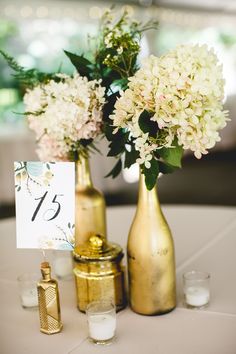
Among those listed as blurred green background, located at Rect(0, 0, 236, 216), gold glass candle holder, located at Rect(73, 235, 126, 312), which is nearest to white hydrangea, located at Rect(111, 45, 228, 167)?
gold glass candle holder, located at Rect(73, 235, 126, 312)

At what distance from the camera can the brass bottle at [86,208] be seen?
1249 millimetres

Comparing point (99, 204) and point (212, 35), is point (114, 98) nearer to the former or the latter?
point (99, 204)

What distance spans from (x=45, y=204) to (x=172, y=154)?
10.8 inches

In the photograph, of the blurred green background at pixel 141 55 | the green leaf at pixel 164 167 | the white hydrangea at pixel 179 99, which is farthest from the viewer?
the blurred green background at pixel 141 55

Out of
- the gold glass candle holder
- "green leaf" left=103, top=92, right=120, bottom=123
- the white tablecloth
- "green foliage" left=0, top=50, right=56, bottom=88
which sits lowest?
the white tablecloth

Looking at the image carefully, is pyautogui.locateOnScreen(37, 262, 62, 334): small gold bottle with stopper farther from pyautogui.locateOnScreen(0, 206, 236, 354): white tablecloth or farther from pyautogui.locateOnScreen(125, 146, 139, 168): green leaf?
pyautogui.locateOnScreen(125, 146, 139, 168): green leaf

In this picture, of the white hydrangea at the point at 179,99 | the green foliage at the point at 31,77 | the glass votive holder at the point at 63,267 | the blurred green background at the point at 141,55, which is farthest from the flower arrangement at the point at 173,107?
the blurred green background at the point at 141,55

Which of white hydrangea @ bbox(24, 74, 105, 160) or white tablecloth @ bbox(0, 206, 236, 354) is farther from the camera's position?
white hydrangea @ bbox(24, 74, 105, 160)

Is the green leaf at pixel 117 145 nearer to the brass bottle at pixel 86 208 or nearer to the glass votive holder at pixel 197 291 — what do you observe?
the brass bottle at pixel 86 208

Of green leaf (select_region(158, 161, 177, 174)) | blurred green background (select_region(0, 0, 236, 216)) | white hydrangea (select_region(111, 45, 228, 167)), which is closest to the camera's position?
white hydrangea (select_region(111, 45, 228, 167))

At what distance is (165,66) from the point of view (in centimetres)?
97

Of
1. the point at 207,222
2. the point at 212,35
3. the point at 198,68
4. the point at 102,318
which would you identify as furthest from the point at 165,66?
the point at 212,35

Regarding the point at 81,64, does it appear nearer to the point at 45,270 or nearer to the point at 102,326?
the point at 45,270

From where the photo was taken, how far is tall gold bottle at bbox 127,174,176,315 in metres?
1.05
